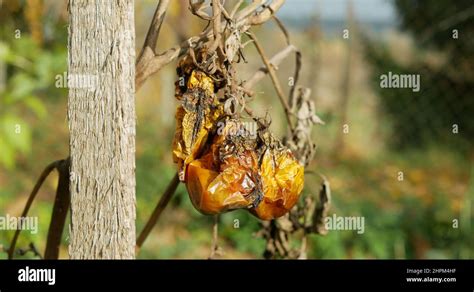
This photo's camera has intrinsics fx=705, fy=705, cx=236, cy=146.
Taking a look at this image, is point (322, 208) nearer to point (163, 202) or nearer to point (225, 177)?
point (163, 202)

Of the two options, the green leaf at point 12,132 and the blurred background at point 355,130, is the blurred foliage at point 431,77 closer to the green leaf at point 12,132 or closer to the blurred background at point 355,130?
the blurred background at point 355,130

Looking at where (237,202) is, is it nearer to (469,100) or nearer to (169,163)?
(169,163)

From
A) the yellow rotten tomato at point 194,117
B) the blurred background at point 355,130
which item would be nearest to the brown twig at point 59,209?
the yellow rotten tomato at point 194,117

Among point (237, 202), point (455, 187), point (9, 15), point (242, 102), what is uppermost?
point (9, 15)

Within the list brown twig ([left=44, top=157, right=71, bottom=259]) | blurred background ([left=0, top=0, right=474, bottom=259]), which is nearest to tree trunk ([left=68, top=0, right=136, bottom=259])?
brown twig ([left=44, top=157, right=71, bottom=259])

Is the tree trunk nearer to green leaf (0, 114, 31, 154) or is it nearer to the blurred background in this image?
green leaf (0, 114, 31, 154)
